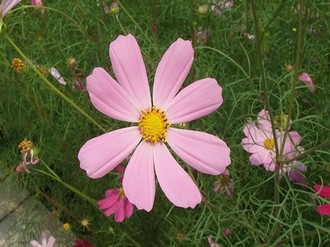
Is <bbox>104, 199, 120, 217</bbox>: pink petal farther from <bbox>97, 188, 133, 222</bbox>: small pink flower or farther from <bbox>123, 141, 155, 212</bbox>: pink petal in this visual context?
<bbox>123, 141, 155, 212</bbox>: pink petal

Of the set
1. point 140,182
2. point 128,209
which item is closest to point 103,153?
point 140,182

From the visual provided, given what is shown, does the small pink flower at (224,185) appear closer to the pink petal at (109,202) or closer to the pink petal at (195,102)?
the pink petal at (109,202)

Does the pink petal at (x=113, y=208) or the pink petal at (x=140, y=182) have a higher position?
the pink petal at (x=140, y=182)

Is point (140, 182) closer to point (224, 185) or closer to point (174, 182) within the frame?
point (174, 182)

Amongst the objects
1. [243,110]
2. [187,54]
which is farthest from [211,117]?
[187,54]

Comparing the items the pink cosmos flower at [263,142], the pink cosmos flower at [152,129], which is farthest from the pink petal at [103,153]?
the pink cosmos flower at [263,142]

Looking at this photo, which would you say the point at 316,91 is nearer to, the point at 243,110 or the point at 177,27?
the point at 243,110

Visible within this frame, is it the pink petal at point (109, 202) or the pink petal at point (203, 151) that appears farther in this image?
the pink petal at point (109, 202)
